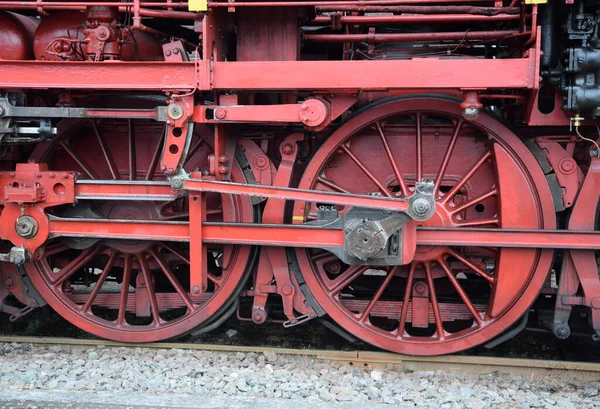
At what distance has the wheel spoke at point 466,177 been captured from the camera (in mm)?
4426

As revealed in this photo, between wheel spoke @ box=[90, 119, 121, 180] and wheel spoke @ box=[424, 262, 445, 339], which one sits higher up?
wheel spoke @ box=[90, 119, 121, 180]

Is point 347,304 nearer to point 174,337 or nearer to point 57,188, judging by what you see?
point 174,337

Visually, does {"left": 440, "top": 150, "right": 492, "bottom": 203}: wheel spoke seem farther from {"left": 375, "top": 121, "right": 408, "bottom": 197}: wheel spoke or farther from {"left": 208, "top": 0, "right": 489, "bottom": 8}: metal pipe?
{"left": 208, "top": 0, "right": 489, "bottom": 8}: metal pipe

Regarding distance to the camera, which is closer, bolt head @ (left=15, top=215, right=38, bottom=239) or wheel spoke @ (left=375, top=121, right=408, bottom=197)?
bolt head @ (left=15, top=215, right=38, bottom=239)

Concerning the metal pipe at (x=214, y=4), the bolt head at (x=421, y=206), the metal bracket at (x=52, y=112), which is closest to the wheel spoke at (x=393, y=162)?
the bolt head at (x=421, y=206)

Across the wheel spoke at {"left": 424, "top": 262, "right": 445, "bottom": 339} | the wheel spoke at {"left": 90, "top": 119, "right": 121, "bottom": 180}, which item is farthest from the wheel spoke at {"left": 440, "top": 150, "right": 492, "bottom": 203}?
the wheel spoke at {"left": 90, "top": 119, "right": 121, "bottom": 180}

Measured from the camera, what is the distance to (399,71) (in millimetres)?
3801

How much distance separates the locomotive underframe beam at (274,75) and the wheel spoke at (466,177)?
822 millimetres

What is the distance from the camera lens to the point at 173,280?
488cm

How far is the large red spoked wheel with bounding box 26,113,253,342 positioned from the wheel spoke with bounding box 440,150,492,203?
5.03 ft

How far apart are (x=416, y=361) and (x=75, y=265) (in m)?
2.94

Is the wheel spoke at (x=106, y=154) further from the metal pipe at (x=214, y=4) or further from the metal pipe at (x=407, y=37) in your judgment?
the metal pipe at (x=407, y=37)

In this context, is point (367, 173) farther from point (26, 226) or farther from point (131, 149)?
point (26, 226)

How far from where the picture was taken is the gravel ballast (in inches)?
148
